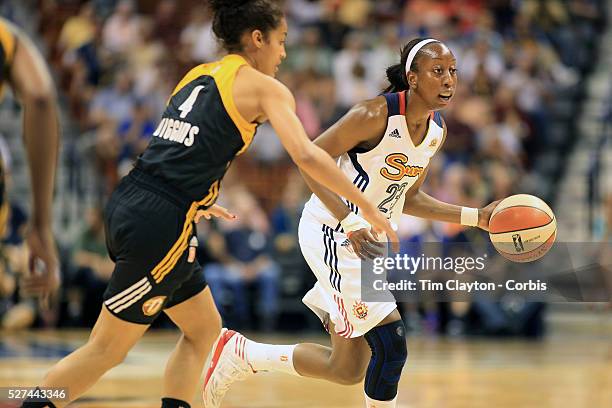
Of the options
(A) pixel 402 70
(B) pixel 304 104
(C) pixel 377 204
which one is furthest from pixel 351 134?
(B) pixel 304 104

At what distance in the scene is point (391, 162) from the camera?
15.4 feet

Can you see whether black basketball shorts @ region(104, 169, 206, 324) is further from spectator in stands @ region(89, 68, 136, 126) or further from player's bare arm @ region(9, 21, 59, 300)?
spectator in stands @ region(89, 68, 136, 126)

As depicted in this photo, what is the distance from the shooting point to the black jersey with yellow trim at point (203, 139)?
A: 13.3 ft

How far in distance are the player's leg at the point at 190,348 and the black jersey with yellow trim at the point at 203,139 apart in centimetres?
57

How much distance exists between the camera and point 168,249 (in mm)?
4039

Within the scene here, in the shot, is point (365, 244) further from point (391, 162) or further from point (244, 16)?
point (244, 16)

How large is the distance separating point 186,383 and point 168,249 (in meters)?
0.76

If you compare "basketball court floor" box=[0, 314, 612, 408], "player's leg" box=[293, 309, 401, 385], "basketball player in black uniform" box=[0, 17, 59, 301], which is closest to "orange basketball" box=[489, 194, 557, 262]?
"player's leg" box=[293, 309, 401, 385]

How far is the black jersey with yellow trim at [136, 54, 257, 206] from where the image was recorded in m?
4.04

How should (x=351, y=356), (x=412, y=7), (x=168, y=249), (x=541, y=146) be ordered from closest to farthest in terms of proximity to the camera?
(x=168, y=249) → (x=351, y=356) → (x=541, y=146) → (x=412, y=7)

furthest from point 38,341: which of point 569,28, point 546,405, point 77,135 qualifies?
point 569,28

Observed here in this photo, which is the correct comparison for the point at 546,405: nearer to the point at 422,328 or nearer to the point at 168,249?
the point at 168,249

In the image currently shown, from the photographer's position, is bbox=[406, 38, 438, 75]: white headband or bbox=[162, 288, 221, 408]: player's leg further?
bbox=[406, 38, 438, 75]: white headband

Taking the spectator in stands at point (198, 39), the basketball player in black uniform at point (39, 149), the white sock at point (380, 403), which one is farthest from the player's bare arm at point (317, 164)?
the spectator in stands at point (198, 39)
